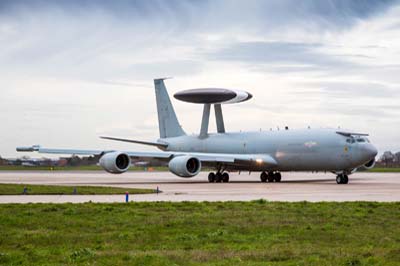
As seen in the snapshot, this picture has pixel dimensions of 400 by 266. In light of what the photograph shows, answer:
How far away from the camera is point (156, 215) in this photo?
810 inches

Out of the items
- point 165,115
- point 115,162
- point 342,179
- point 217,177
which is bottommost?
point 342,179

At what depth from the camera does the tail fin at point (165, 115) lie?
68.4 meters

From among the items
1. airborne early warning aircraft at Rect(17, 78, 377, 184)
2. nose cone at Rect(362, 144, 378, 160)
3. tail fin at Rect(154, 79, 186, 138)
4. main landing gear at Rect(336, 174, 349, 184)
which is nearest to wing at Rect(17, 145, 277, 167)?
airborne early warning aircraft at Rect(17, 78, 377, 184)

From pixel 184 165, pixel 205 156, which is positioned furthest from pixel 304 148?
pixel 184 165

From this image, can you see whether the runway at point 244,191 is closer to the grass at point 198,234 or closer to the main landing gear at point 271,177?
the main landing gear at point 271,177

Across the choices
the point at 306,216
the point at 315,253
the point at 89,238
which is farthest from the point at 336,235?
the point at 89,238

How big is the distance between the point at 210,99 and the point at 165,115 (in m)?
8.72

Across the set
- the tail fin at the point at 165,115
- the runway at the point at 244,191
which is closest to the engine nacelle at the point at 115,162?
the runway at the point at 244,191

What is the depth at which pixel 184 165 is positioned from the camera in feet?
164

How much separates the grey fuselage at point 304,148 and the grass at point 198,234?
24.1 m

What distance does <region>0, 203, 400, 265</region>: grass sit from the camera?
1281cm

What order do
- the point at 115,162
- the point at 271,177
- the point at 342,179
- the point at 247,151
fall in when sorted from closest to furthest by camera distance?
the point at 342,179 → the point at 115,162 → the point at 271,177 → the point at 247,151

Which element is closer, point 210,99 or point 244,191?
point 244,191

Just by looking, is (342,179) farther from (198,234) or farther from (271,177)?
(198,234)
